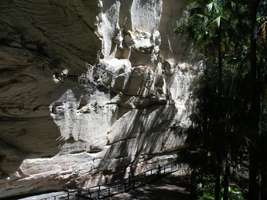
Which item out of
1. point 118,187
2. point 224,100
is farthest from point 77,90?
point 224,100

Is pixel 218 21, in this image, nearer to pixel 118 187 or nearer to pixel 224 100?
pixel 224 100

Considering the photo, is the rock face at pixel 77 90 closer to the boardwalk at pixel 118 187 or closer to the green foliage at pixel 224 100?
the boardwalk at pixel 118 187

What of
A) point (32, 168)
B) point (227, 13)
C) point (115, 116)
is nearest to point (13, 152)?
point (32, 168)

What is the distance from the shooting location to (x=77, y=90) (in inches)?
644

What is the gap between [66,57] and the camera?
51.6ft

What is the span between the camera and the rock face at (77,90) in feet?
47.7

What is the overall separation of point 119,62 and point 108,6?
252 cm

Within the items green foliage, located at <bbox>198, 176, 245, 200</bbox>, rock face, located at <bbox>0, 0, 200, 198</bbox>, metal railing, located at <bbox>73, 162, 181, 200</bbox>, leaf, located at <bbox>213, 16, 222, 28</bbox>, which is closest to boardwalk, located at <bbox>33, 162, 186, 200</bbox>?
metal railing, located at <bbox>73, 162, 181, 200</bbox>

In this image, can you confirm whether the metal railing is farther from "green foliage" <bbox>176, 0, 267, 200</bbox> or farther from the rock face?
"green foliage" <bbox>176, 0, 267, 200</bbox>

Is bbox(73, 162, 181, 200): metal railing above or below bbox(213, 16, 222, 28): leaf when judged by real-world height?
below

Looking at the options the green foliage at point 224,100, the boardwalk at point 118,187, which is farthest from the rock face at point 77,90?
the green foliage at point 224,100

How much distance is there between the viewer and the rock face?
1453 cm

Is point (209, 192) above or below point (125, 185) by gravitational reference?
below

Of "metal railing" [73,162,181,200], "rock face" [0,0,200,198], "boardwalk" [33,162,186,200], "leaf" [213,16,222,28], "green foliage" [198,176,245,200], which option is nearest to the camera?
"rock face" [0,0,200,198]
